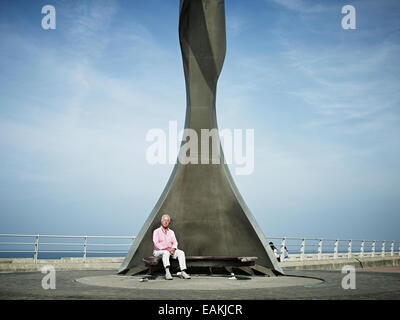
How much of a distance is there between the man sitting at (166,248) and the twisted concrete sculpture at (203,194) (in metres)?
1.31

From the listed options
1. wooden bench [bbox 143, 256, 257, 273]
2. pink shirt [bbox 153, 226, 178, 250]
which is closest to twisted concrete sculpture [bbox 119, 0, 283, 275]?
wooden bench [bbox 143, 256, 257, 273]

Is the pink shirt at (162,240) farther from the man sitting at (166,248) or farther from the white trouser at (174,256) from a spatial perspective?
the white trouser at (174,256)

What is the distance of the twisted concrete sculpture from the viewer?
9.95 m

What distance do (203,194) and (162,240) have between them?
84.1 inches

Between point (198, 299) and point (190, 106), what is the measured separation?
630cm

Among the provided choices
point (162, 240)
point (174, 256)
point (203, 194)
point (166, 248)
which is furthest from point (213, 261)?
point (203, 194)

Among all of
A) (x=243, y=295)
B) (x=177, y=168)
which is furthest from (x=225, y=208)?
(x=243, y=295)

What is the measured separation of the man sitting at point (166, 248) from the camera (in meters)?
8.34

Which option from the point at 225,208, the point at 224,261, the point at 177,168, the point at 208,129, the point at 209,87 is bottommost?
the point at 224,261

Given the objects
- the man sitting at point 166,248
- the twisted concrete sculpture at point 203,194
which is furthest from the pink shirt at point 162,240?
the twisted concrete sculpture at point 203,194

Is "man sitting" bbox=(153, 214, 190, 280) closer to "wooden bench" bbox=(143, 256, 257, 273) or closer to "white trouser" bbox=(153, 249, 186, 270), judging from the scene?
"white trouser" bbox=(153, 249, 186, 270)
